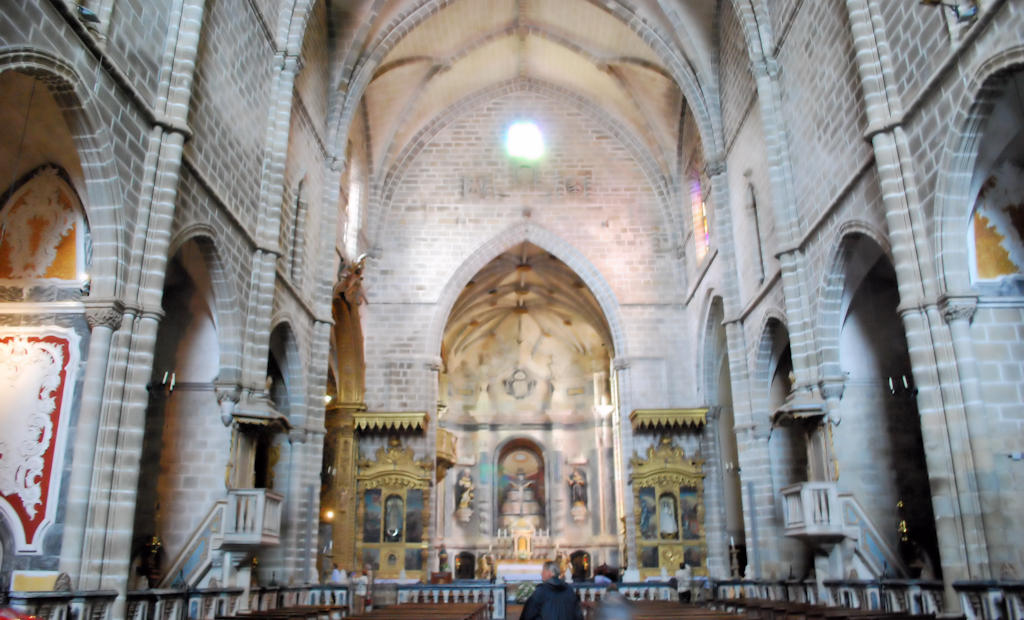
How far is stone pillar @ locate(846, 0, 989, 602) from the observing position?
348 inches

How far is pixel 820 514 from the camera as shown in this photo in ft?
39.6

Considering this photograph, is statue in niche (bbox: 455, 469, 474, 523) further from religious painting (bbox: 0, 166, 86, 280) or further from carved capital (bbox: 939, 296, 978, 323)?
carved capital (bbox: 939, 296, 978, 323)

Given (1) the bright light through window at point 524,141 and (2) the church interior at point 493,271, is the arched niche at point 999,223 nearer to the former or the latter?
(2) the church interior at point 493,271

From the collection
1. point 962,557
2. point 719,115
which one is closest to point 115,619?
point 962,557

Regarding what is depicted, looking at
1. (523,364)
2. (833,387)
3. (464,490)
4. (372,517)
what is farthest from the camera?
(523,364)

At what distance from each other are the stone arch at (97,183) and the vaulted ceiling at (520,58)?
10.1 metres

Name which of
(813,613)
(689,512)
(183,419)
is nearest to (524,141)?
(689,512)

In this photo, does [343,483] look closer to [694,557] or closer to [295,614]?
[694,557]

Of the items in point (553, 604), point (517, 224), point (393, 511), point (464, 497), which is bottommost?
point (553, 604)

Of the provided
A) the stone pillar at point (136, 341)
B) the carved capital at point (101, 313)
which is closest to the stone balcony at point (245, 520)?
the stone pillar at point (136, 341)

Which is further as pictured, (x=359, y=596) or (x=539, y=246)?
(x=539, y=246)

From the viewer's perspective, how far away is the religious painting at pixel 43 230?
1041 centimetres

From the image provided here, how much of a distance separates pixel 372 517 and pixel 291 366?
6.71m

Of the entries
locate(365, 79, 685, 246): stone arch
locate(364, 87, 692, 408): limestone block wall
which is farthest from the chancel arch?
locate(365, 79, 685, 246): stone arch
